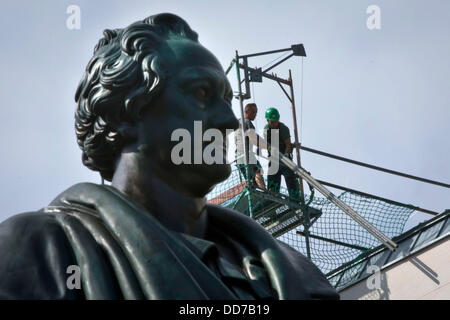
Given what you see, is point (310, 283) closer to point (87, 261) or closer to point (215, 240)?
point (215, 240)

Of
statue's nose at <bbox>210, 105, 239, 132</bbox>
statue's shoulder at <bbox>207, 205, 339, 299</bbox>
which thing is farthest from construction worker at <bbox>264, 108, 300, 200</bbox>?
statue's nose at <bbox>210, 105, 239, 132</bbox>

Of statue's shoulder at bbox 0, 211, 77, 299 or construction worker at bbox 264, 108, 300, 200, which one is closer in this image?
statue's shoulder at bbox 0, 211, 77, 299

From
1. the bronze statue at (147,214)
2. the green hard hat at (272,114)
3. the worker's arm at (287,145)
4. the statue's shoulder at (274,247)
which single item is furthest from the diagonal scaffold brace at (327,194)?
the bronze statue at (147,214)

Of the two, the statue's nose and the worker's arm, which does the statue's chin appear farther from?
the worker's arm

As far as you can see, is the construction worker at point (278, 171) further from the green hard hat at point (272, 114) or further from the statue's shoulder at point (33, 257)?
the statue's shoulder at point (33, 257)

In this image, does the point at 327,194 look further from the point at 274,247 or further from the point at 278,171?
the point at 274,247

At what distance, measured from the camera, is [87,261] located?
4.34 metres

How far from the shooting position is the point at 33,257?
172 inches

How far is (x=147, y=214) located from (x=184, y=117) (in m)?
0.58

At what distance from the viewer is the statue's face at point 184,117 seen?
4883mm

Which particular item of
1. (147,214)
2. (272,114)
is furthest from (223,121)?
(272,114)

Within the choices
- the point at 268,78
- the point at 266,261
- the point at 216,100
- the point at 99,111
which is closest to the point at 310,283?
the point at 266,261

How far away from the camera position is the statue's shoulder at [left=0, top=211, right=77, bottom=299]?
13.9ft
